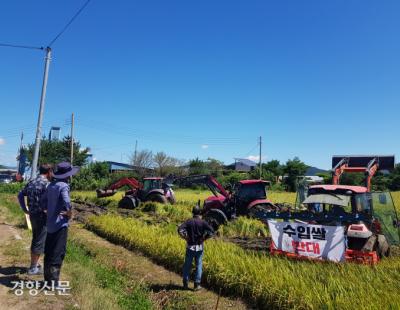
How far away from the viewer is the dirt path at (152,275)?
6.67 metres

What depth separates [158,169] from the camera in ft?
205

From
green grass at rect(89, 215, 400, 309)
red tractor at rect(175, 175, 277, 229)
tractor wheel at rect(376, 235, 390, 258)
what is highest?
red tractor at rect(175, 175, 277, 229)

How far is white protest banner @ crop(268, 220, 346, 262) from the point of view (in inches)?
325

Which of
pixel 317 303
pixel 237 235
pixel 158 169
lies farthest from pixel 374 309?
pixel 158 169

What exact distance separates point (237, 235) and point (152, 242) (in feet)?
13.5

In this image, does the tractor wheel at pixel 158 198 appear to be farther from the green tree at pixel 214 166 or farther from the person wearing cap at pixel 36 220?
the green tree at pixel 214 166

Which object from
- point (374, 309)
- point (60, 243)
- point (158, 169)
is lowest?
point (374, 309)

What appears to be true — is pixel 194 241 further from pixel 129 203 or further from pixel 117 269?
pixel 129 203

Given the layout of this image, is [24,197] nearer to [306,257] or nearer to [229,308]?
[229,308]

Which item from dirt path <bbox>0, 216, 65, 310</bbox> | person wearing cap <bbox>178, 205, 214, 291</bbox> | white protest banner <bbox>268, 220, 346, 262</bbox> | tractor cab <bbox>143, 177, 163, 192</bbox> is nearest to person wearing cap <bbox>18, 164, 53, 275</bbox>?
dirt path <bbox>0, 216, 65, 310</bbox>

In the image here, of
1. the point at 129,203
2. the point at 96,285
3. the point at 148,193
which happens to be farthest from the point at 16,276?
the point at 148,193

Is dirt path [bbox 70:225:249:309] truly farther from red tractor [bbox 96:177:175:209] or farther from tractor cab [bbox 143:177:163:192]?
tractor cab [bbox 143:177:163:192]

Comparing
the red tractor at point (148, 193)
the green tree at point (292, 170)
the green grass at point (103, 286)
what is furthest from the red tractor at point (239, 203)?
the green tree at point (292, 170)

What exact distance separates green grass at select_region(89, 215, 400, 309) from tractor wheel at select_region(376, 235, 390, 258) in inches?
45.4
